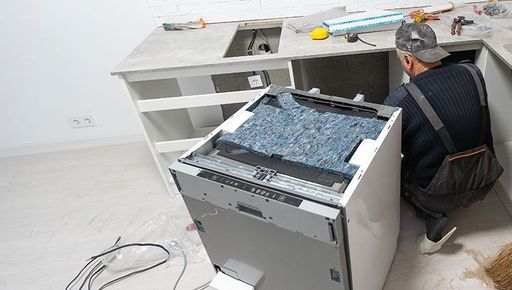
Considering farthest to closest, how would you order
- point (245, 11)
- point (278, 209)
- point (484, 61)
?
point (245, 11) → point (484, 61) → point (278, 209)

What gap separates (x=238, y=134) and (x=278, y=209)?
1.01 feet

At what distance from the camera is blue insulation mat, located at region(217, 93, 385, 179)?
0.91m

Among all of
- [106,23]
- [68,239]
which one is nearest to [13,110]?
[106,23]

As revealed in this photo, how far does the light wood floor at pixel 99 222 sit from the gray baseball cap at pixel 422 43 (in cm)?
83

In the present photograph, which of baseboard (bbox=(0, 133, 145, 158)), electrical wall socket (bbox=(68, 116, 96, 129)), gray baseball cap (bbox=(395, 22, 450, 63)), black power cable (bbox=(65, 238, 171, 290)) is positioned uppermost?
gray baseball cap (bbox=(395, 22, 450, 63))

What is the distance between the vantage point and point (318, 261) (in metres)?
0.89

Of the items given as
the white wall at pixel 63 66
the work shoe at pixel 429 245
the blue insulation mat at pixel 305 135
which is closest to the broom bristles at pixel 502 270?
the work shoe at pixel 429 245

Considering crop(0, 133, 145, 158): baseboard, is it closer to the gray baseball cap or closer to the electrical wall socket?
the electrical wall socket

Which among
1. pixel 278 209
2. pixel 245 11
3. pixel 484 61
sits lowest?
pixel 484 61

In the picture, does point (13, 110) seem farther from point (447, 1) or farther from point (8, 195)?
point (447, 1)

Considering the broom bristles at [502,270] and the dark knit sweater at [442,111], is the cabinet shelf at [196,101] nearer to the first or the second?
the dark knit sweater at [442,111]

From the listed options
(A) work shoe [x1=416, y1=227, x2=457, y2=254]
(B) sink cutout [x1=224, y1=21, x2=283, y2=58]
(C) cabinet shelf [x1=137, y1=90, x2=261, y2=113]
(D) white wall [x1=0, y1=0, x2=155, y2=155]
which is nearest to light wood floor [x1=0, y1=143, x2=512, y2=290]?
Result: (A) work shoe [x1=416, y1=227, x2=457, y2=254]

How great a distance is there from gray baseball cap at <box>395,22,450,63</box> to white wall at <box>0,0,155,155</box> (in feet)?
5.30

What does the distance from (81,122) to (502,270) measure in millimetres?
2791
